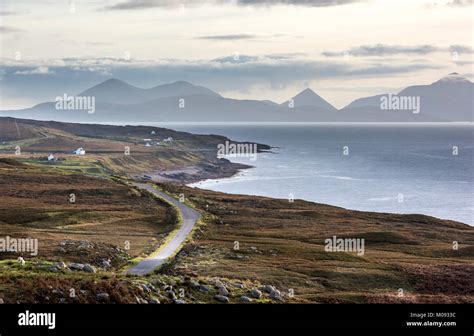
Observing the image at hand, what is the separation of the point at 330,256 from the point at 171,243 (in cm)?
1887

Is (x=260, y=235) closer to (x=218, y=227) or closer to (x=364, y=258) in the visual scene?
(x=218, y=227)

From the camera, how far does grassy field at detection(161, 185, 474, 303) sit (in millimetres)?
54375

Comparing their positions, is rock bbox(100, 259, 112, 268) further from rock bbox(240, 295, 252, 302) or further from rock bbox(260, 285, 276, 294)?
rock bbox(240, 295, 252, 302)

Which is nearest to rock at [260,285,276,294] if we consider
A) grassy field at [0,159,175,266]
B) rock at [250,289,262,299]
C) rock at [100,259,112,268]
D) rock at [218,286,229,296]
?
rock at [250,289,262,299]

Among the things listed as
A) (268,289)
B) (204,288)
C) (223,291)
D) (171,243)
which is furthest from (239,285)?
(171,243)

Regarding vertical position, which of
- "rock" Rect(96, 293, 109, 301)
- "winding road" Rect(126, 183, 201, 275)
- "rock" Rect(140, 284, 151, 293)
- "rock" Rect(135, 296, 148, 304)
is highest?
"rock" Rect(96, 293, 109, 301)

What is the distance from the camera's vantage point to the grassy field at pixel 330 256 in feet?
178

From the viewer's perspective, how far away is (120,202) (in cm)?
11400

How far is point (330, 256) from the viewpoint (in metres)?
71.0

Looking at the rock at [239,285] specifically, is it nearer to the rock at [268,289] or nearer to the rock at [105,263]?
the rock at [268,289]

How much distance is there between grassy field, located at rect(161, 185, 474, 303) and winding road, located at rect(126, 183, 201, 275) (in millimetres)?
1757
